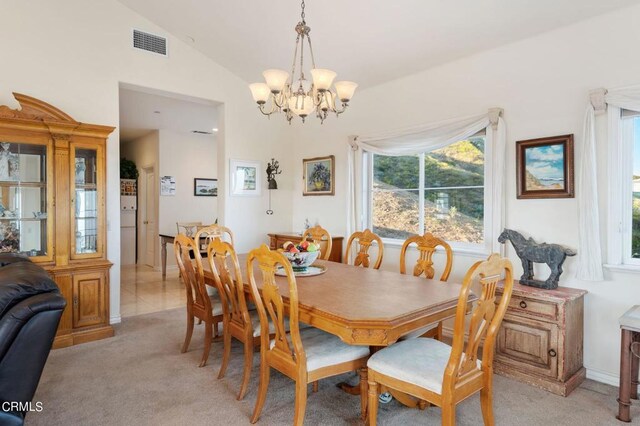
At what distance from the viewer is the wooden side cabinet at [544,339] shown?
266 cm

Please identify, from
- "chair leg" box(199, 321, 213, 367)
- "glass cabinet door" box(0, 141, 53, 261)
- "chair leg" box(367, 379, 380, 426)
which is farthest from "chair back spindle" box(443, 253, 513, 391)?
"glass cabinet door" box(0, 141, 53, 261)

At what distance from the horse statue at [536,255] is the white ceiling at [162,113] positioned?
382 cm

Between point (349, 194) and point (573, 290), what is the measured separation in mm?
2524

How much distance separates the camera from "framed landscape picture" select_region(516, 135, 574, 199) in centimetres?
299

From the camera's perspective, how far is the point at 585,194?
2838 millimetres

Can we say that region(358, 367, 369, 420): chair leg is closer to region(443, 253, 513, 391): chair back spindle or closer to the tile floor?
region(443, 253, 513, 391): chair back spindle

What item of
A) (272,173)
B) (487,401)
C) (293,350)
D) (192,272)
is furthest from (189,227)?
(487,401)

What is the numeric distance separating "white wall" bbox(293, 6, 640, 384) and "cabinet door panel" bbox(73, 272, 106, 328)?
339cm

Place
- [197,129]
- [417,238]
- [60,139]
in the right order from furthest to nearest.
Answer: [197,129] → [60,139] → [417,238]

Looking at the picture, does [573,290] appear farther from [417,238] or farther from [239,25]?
[239,25]

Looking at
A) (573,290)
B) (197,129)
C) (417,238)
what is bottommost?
(573,290)

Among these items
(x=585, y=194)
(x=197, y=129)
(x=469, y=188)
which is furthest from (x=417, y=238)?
(x=197, y=129)

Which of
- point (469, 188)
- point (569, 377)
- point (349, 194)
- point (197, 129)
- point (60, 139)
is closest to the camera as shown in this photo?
point (569, 377)

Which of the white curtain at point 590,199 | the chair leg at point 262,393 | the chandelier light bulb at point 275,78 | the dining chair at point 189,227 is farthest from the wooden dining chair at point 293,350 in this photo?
the dining chair at point 189,227
